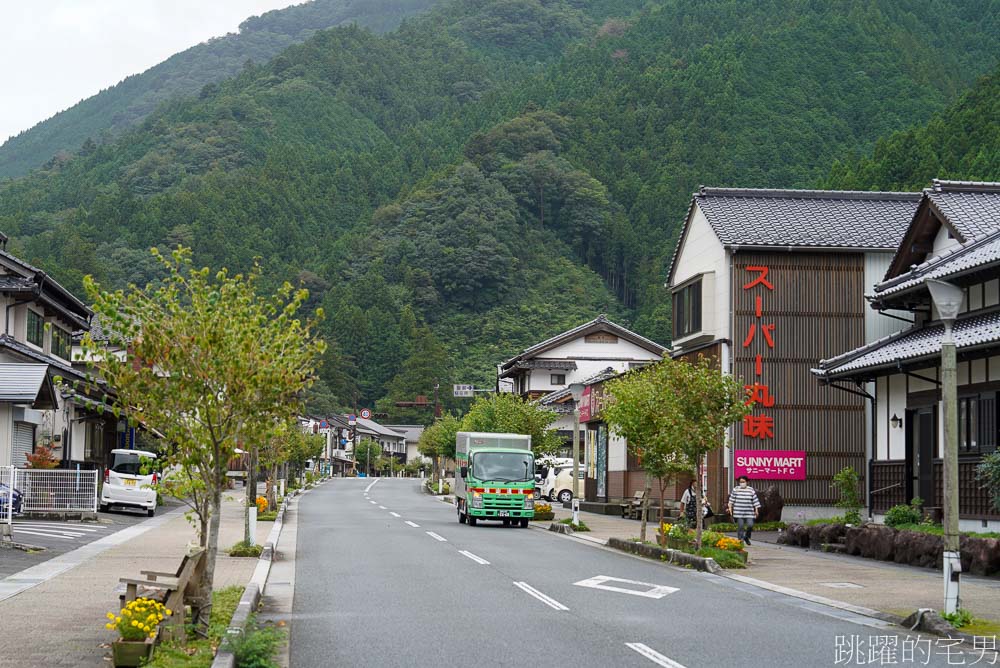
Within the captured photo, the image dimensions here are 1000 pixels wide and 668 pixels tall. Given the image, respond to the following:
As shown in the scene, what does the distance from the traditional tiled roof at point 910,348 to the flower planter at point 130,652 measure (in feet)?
54.6

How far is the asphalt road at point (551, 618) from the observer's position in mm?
10930

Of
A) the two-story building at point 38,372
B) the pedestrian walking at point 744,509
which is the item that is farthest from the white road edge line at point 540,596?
the two-story building at point 38,372

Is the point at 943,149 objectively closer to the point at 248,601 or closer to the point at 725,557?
the point at 725,557

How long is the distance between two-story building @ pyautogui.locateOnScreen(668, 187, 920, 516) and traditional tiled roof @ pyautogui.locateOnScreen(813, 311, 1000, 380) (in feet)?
18.9

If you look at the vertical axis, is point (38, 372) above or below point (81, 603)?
above

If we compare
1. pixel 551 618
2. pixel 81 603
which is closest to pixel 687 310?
pixel 551 618

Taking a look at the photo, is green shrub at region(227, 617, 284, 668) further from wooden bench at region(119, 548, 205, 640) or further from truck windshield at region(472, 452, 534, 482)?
truck windshield at region(472, 452, 534, 482)

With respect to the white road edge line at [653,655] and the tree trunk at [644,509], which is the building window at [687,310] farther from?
the white road edge line at [653,655]

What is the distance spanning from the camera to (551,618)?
13.5m

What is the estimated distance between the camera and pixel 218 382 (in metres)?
11.8

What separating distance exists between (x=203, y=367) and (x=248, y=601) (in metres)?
3.54

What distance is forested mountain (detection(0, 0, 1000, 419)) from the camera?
114 meters

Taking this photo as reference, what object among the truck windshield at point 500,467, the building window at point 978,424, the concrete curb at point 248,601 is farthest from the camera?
the truck windshield at point 500,467

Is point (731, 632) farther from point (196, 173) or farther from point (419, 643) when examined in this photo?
point (196, 173)
